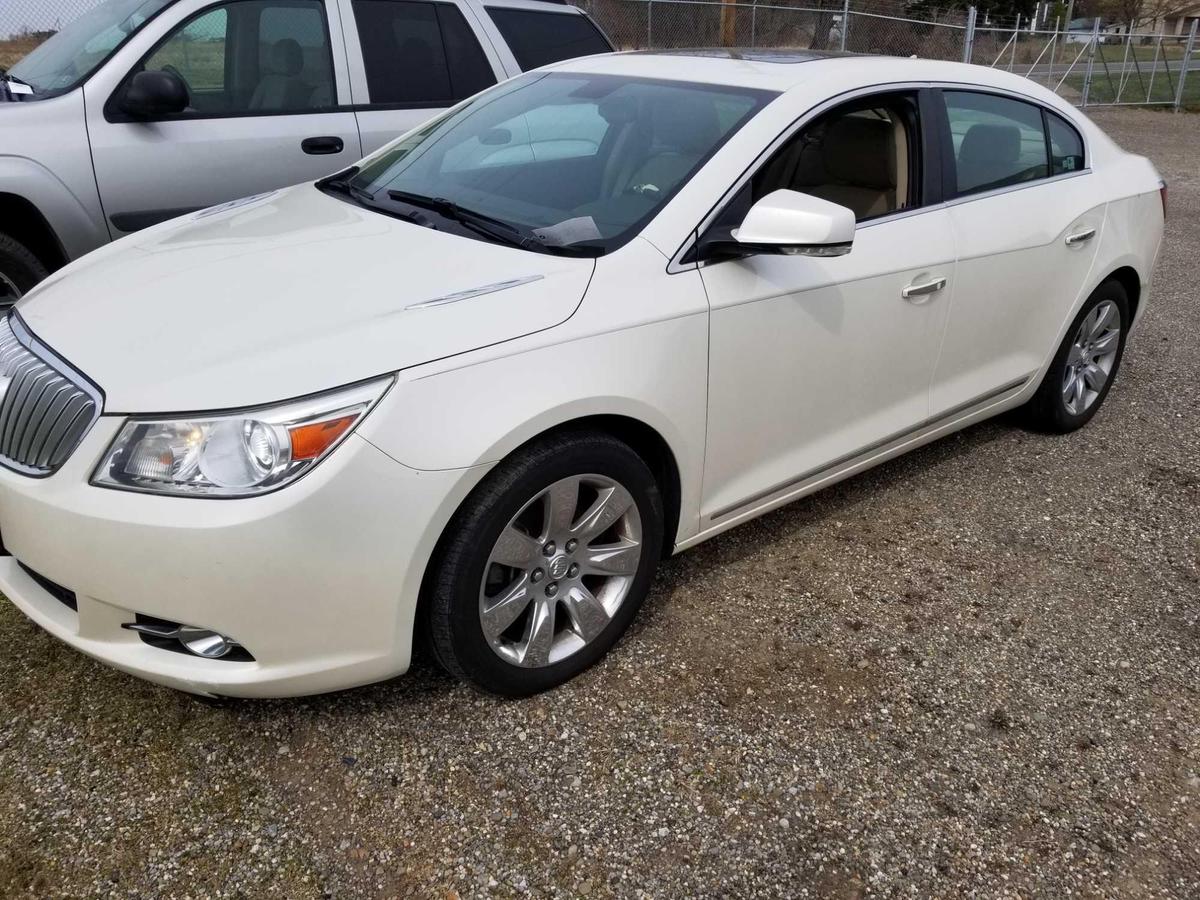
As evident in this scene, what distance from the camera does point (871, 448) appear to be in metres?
3.43

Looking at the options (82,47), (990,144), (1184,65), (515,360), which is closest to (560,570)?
(515,360)

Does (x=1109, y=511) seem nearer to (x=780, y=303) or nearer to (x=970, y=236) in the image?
(x=970, y=236)

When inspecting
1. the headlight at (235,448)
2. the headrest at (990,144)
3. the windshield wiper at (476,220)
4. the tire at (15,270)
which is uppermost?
the headrest at (990,144)

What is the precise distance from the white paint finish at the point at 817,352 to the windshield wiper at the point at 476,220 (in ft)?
1.69

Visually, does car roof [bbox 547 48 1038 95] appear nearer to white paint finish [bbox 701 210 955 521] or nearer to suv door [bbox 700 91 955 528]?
suv door [bbox 700 91 955 528]

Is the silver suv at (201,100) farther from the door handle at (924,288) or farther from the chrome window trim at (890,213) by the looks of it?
the door handle at (924,288)

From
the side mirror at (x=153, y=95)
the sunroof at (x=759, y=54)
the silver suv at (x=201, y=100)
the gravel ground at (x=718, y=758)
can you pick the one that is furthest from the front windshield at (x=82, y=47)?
the gravel ground at (x=718, y=758)

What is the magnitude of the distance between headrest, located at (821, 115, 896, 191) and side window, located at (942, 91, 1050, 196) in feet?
0.87

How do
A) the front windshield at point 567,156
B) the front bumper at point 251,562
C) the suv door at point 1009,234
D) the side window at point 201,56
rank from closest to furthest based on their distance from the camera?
the front bumper at point 251,562
the front windshield at point 567,156
the suv door at point 1009,234
the side window at point 201,56

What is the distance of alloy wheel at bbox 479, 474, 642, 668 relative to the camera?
98.6 inches

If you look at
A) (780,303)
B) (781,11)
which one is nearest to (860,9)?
(781,11)

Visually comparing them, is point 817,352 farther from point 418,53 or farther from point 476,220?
point 418,53

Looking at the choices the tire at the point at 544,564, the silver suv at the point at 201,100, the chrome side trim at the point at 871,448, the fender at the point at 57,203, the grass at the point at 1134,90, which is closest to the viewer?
the tire at the point at 544,564

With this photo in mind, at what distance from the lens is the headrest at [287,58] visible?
468cm
